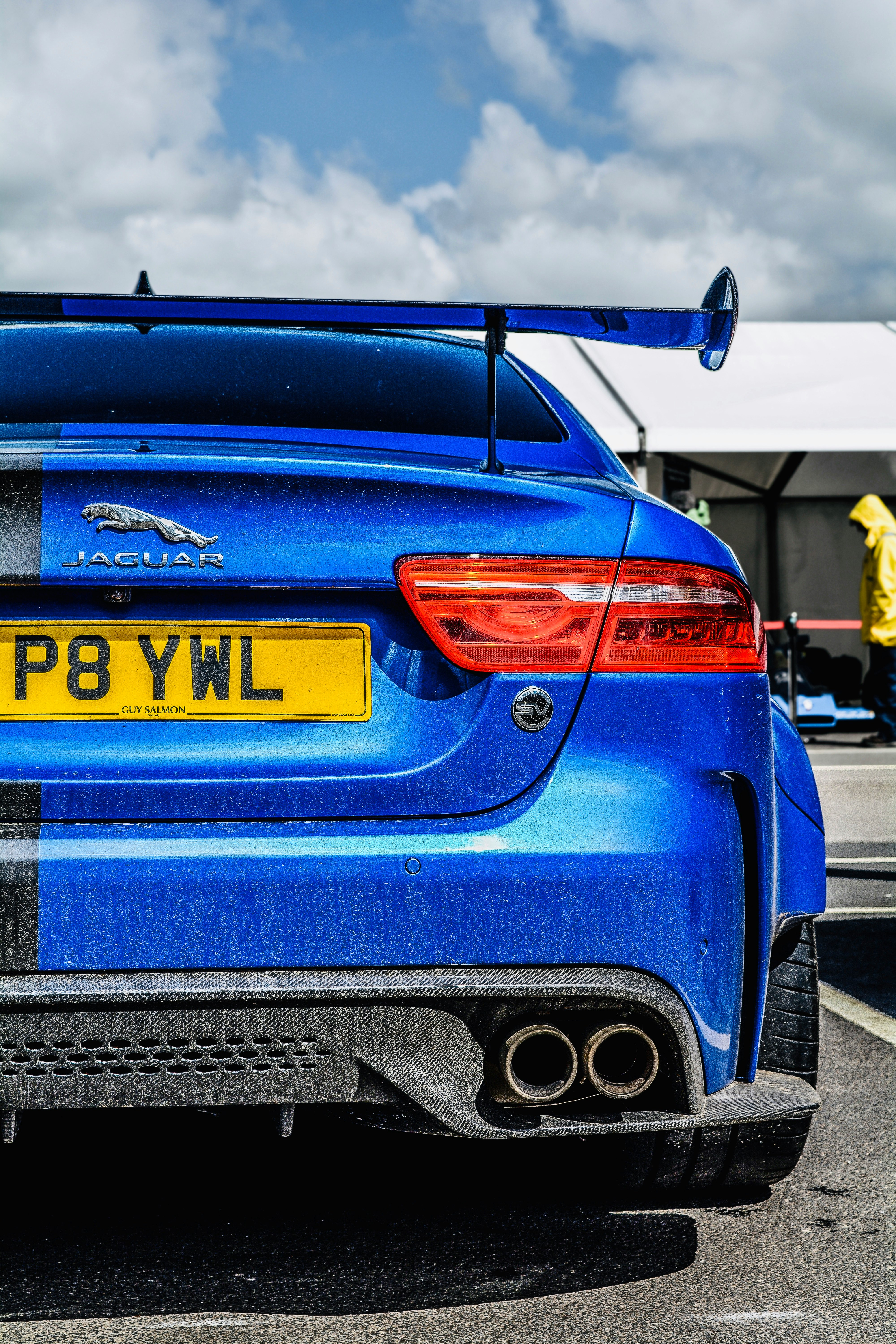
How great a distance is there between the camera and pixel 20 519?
1.96 meters

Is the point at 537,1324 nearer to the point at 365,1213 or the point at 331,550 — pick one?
the point at 365,1213

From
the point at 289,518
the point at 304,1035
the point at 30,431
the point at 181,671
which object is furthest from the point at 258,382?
the point at 304,1035

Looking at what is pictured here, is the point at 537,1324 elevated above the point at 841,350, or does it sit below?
below

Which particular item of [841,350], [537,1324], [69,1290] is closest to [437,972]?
[537,1324]

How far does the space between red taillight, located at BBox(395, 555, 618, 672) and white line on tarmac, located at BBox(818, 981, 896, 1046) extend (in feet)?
6.93

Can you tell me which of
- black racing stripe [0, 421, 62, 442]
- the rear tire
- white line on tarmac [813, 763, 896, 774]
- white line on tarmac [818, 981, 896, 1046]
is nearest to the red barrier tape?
white line on tarmac [813, 763, 896, 774]

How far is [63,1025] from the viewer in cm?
190

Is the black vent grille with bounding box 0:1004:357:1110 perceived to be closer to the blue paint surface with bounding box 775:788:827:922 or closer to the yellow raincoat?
the blue paint surface with bounding box 775:788:827:922

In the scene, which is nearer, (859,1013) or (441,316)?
(441,316)

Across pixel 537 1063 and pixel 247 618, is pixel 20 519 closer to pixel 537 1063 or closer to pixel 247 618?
pixel 247 618

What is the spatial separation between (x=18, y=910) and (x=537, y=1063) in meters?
0.75

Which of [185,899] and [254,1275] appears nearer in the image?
[185,899]

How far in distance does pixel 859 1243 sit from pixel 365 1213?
0.89 m

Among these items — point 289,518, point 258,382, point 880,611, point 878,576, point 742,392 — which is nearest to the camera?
point 289,518
